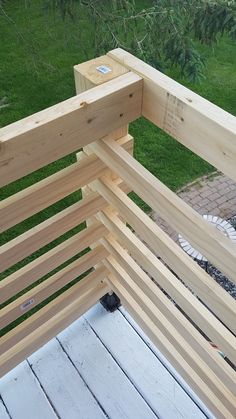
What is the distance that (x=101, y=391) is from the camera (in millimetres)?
2225

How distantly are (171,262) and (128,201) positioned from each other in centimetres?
28

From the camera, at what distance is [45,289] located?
6.37 ft

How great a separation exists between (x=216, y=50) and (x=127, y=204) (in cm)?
550

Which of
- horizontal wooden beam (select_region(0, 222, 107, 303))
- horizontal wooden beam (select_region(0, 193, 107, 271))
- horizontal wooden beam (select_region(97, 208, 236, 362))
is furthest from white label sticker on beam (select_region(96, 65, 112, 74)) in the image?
horizontal wooden beam (select_region(0, 222, 107, 303))

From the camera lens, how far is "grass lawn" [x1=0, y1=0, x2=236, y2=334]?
411cm

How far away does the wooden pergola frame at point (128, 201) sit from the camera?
111 centimetres

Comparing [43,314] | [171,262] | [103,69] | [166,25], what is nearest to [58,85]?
[166,25]

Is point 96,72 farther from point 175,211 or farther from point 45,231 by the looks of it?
point 45,231

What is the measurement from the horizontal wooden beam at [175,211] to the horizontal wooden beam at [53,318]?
101 cm

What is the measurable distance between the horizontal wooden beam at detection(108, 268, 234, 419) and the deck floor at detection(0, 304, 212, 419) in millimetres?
260

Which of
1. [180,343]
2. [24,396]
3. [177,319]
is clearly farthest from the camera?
[24,396]

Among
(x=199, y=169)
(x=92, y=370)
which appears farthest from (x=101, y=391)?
(x=199, y=169)

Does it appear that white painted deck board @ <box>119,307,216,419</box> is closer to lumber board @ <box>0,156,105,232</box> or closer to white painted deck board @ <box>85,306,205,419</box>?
white painted deck board @ <box>85,306,205,419</box>

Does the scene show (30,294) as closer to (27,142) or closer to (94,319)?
(94,319)
